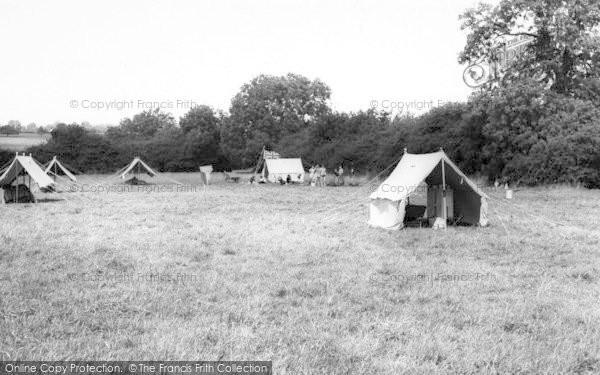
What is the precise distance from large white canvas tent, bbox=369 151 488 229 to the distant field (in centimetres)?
2847

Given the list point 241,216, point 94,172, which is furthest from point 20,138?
point 241,216

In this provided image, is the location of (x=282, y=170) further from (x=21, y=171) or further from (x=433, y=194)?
(x=433, y=194)

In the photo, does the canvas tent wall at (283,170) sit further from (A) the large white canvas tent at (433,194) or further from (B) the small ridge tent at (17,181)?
(A) the large white canvas tent at (433,194)

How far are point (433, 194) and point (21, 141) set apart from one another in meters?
34.6

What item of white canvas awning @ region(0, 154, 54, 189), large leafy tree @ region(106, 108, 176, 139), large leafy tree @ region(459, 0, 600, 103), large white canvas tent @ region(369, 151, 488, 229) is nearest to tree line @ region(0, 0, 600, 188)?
large leafy tree @ region(459, 0, 600, 103)

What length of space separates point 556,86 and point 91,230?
67.5 ft

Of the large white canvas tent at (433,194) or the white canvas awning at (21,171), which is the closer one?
the large white canvas tent at (433,194)

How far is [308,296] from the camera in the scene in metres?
5.74

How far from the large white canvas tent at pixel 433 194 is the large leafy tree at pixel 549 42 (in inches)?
511

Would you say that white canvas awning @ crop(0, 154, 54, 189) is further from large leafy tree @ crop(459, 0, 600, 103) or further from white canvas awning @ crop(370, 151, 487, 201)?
large leafy tree @ crop(459, 0, 600, 103)

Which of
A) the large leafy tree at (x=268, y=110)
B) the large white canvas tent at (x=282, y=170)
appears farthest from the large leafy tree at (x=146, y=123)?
the large white canvas tent at (x=282, y=170)

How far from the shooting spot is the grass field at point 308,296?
13.5ft

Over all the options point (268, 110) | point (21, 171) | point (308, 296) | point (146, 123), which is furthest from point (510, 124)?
point (146, 123)

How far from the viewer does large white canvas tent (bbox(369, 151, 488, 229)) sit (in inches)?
443
